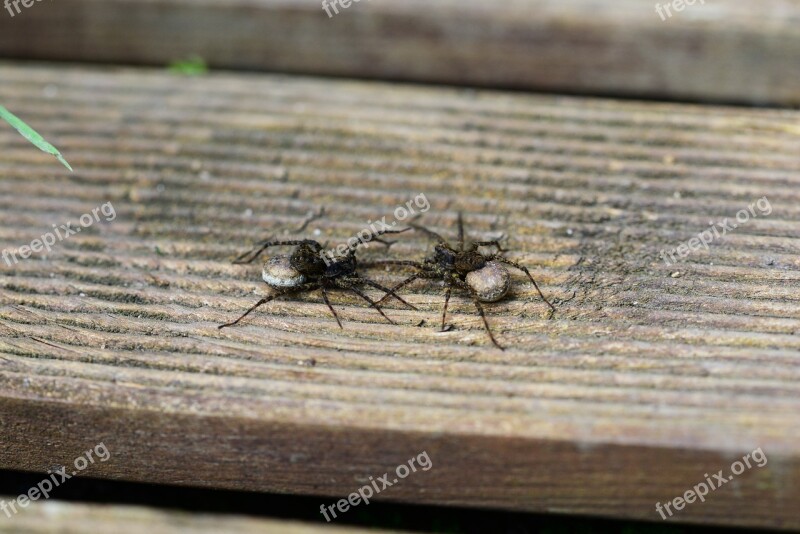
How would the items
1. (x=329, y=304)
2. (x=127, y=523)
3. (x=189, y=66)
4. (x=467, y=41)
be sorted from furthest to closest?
(x=189, y=66) < (x=467, y=41) < (x=329, y=304) < (x=127, y=523)

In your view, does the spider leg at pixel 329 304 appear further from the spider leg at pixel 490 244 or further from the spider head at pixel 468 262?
the spider leg at pixel 490 244

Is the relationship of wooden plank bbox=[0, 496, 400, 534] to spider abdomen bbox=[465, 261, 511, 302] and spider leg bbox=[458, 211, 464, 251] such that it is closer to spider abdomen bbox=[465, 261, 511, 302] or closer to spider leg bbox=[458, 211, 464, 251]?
spider abdomen bbox=[465, 261, 511, 302]

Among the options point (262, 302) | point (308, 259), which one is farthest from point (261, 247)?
point (262, 302)

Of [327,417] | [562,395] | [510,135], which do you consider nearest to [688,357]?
[562,395]

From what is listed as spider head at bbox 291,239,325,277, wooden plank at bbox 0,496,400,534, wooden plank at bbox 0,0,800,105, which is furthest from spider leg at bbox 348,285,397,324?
wooden plank at bbox 0,0,800,105

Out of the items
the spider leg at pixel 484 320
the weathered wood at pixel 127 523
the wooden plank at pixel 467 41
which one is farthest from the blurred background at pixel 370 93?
the weathered wood at pixel 127 523

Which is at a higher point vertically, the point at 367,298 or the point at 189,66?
the point at 189,66

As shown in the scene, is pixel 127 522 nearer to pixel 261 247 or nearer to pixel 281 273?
pixel 281 273
